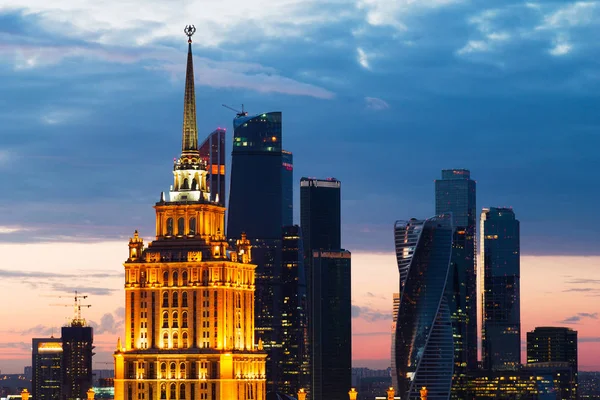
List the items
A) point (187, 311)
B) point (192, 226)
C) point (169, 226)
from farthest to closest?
point (169, 226), point (192, 226), point (187, 311)

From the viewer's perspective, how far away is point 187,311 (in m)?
191

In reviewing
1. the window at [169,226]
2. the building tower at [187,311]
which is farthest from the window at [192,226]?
the window at [169,226]

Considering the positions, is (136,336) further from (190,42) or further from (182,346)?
(190,42)

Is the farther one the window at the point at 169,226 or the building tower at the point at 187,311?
the window at the point at 169,226

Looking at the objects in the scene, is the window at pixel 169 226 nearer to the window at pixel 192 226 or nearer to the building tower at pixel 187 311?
the building tower at pixel 187 311

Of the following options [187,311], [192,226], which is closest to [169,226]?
[192,226]

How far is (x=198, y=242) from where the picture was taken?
19250 centimetres

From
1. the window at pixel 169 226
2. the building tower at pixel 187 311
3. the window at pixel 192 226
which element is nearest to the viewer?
the building tower at pixel 187 311

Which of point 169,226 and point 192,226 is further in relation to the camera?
point 169,226

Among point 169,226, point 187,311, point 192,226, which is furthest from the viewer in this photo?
point 169,226

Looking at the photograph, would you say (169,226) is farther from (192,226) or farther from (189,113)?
(189,113)

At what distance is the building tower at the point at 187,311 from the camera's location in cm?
19038

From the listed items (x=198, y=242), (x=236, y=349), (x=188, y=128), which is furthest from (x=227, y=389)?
(x=188, y=128)

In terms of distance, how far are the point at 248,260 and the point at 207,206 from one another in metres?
8.67
